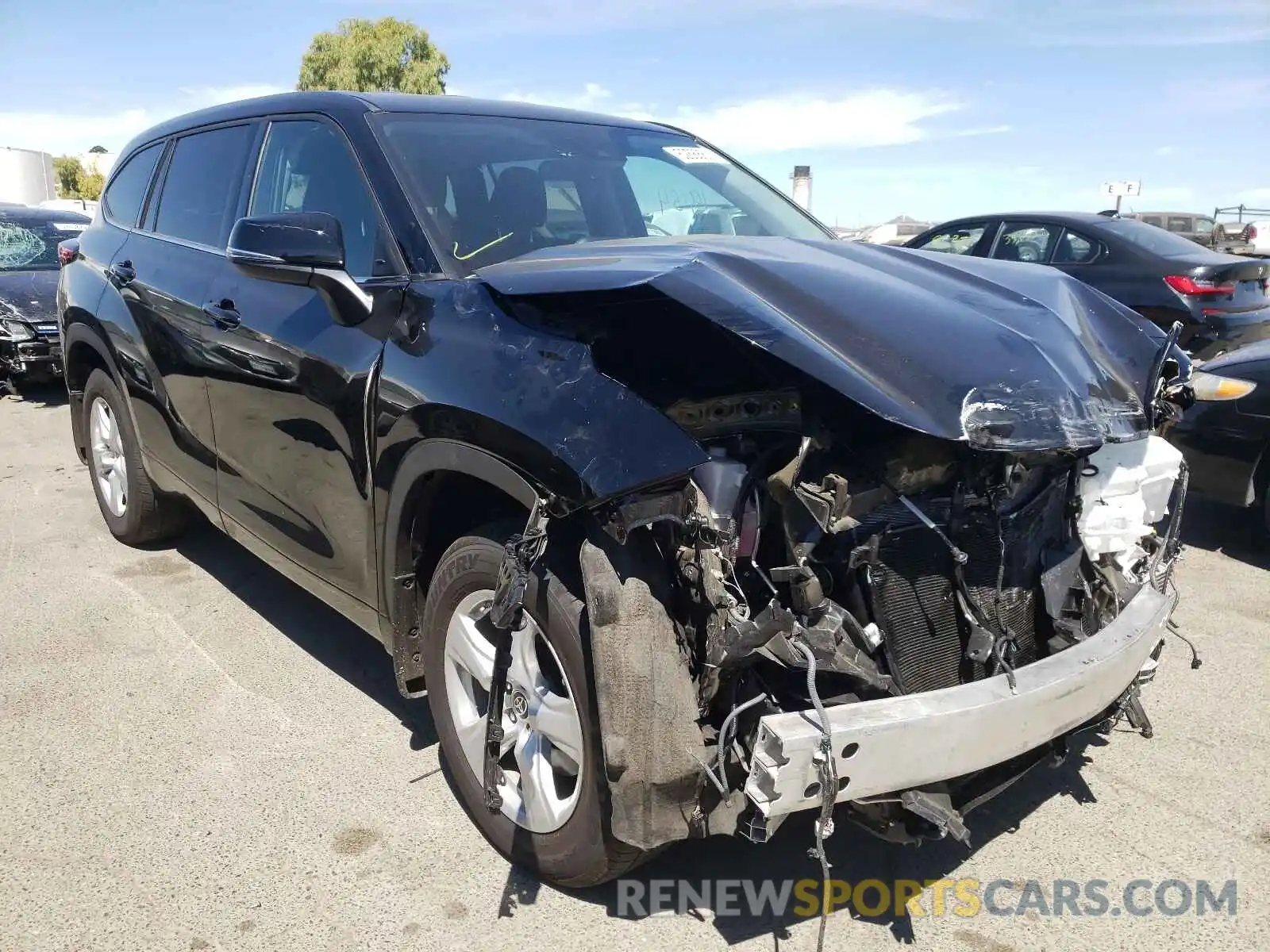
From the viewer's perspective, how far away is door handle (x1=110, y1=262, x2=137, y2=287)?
169 inches

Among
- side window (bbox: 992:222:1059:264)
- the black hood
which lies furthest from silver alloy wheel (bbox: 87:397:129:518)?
side window (bbox: 992:222:1059:264)

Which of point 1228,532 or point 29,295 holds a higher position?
point 29,295

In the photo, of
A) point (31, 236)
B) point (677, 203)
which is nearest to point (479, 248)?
point (677, 203)

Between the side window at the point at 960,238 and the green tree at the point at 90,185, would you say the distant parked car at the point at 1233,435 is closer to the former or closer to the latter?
the side window at the point at 960,238

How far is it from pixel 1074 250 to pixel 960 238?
1.21 meters

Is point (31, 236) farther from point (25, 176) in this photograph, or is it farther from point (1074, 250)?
point (25, 176)

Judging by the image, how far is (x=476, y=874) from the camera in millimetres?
2594

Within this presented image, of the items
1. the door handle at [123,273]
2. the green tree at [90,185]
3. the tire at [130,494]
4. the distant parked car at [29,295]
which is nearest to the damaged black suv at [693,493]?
the door handle at [123,273]

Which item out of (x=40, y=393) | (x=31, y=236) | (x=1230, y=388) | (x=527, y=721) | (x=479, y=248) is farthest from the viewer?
(x=31, y=236)

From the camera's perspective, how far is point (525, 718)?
243 cm

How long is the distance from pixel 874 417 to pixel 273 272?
1.76 metres

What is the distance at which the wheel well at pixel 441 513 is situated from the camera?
100 inches

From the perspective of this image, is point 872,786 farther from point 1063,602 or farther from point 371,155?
point 371,155

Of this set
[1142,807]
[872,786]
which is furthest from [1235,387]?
[872,786]
